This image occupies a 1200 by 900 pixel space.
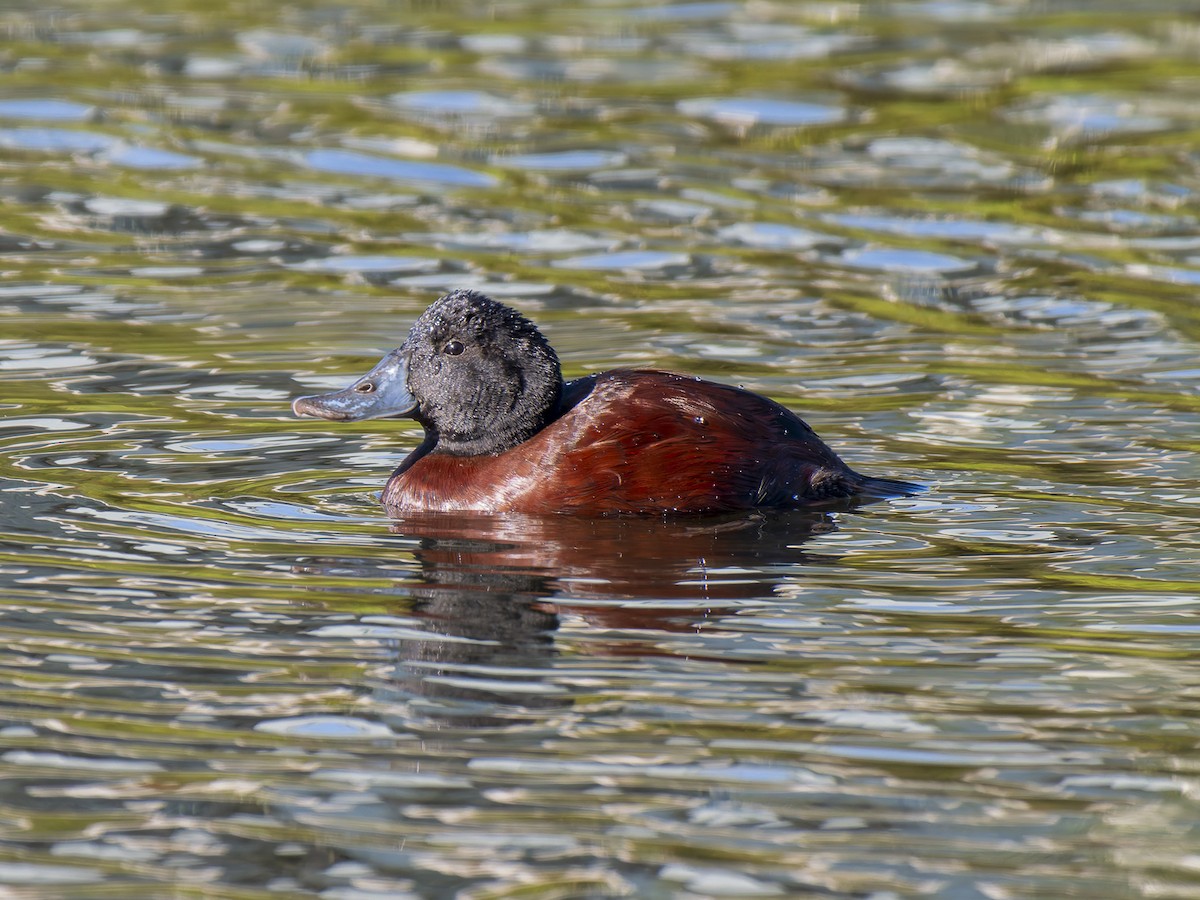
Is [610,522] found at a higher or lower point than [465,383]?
lower

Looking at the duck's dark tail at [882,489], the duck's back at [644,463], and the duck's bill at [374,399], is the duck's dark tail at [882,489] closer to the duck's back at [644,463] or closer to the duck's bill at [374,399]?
the duck's back at [644,463]

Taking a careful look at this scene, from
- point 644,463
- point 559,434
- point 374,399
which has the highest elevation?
point 374,399

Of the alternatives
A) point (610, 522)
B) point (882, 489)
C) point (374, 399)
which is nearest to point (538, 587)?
point (610, 522)

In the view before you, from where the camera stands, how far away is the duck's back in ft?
25.3

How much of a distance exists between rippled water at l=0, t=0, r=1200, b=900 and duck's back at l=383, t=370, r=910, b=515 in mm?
158

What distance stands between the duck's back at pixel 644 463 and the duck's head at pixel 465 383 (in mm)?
94

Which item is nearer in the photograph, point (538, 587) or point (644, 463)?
point (538, 587)

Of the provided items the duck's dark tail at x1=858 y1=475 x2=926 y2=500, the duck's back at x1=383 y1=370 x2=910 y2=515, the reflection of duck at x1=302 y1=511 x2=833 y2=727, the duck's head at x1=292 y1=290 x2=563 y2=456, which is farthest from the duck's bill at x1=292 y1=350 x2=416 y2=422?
the duck's dark tail at x1=858 y1=475 x2=926 y2=500

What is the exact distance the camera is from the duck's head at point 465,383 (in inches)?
314

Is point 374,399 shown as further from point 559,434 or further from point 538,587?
point 538,587

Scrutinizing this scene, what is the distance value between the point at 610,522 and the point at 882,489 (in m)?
1.21

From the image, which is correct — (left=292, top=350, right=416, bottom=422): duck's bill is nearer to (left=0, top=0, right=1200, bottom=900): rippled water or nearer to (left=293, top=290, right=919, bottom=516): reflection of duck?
(left=293, top=290, right=919, bottom=516): reflection of duck

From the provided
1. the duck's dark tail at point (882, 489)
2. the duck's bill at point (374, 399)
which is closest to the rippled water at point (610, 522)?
the duck's dark tail at point (882, 489)

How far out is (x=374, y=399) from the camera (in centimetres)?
816
